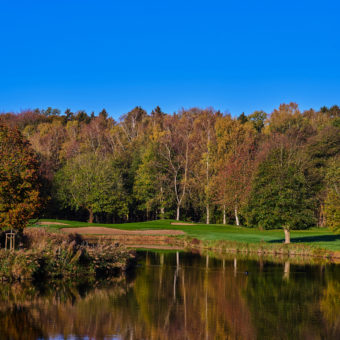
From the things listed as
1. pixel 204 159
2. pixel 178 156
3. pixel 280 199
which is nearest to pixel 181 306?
pixel 280 199

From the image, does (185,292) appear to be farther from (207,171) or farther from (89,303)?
(207,171)

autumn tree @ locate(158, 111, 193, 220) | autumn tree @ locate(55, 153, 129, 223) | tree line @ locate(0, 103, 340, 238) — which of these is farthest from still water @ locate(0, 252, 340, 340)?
autumn tree @ locate(158, 111, 193, 220)

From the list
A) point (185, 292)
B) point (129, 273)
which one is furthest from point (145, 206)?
point (185, 292)

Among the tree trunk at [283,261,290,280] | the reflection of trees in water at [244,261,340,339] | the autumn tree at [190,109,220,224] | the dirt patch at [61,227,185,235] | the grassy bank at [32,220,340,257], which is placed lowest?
the reflection of trees in water at [244,261,340,339]

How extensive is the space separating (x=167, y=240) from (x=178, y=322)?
117ft

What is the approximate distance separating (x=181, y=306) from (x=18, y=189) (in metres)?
13.2

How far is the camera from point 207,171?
7375cm

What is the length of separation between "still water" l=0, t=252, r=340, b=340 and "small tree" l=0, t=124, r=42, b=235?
4907 mm

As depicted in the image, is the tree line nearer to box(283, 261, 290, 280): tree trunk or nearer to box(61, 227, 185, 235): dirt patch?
box(61, 227, 185, 235): dirt patch

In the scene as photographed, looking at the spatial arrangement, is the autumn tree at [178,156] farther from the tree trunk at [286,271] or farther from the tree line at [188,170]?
the tree trunk at [286,271]

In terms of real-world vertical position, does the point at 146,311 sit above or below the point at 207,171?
below

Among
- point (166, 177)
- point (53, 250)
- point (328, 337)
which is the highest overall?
point (166, 177)

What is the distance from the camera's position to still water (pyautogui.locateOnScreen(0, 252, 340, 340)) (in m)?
16.5

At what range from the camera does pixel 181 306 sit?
2069 cm
